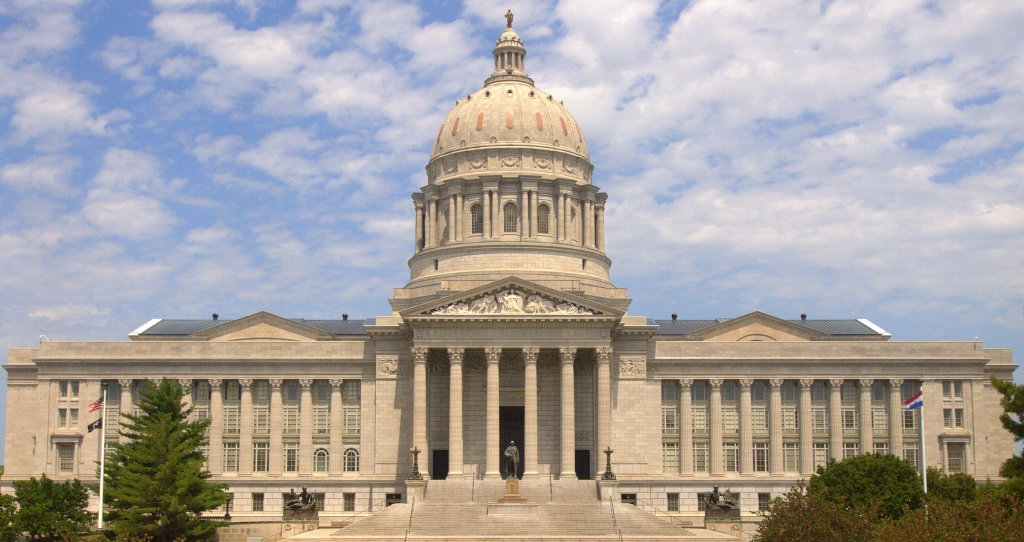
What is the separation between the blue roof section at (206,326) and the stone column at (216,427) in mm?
16874

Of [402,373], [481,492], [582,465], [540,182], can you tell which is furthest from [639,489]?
[540,182]

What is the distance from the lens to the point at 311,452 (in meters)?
84.4

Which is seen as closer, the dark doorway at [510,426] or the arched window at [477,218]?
the dark doorway at [510,426]

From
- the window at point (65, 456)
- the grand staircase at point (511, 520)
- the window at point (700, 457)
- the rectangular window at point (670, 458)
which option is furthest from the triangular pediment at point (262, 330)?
the window at point (700, 457)

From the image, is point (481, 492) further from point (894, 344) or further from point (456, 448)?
point (894, 344)

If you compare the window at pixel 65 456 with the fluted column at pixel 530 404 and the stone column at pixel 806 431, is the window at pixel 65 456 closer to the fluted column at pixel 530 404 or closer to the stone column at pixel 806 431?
the fluted column at pixel 530 404

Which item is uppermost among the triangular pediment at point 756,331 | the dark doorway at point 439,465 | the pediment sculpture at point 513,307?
the pediment sculpture at point 513,307

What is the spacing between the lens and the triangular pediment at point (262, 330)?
303ft

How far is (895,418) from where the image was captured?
278 ft

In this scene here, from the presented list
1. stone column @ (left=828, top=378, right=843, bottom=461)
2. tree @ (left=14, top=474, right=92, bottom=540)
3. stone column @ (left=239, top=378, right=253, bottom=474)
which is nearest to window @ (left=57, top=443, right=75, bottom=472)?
stone column @ (left=239, top=378, right=253, bottom=474)

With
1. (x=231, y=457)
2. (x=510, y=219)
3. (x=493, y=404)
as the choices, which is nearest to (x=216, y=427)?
(x=231, y=457)

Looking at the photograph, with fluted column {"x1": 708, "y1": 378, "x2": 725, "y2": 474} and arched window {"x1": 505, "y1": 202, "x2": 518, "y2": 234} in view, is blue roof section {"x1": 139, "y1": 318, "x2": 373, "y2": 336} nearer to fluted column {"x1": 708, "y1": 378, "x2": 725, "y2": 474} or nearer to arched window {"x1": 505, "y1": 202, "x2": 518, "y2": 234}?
arched window {"x1": 505, "y1": 202, "x2": 518, "y2": 234}

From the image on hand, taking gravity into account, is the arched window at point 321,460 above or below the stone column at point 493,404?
below

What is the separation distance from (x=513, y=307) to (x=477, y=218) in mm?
15489
